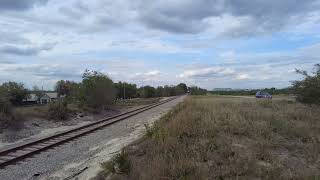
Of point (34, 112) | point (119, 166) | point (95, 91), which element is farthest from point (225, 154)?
point (95, 91)

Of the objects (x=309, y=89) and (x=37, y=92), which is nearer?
(x=309, y=89)

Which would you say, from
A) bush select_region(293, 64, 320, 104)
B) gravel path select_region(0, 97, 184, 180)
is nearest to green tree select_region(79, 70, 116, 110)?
bush select_region(293, 64, 320, 104)

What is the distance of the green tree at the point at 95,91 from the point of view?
171ft

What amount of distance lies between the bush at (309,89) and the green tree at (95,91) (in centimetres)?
2361

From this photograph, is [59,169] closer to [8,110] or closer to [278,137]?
[278,137]

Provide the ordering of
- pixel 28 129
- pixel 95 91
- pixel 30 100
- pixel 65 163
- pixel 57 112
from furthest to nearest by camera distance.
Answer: pixel 30 100 → pixel 95 91 → pixel 57 112 → pixel 28 129 → pixel 65 163

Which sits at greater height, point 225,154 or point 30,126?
point 225,154

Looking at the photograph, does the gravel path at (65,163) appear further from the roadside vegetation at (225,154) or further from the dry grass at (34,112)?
the dry grass at (34,112)

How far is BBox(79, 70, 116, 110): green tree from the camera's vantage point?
5216 cm

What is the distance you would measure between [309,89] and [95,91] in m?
26.2

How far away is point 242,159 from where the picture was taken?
34.7ft

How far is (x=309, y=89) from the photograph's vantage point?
3641cm

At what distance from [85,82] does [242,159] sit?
46854 mm

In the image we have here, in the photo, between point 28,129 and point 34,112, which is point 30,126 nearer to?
point 28,129
